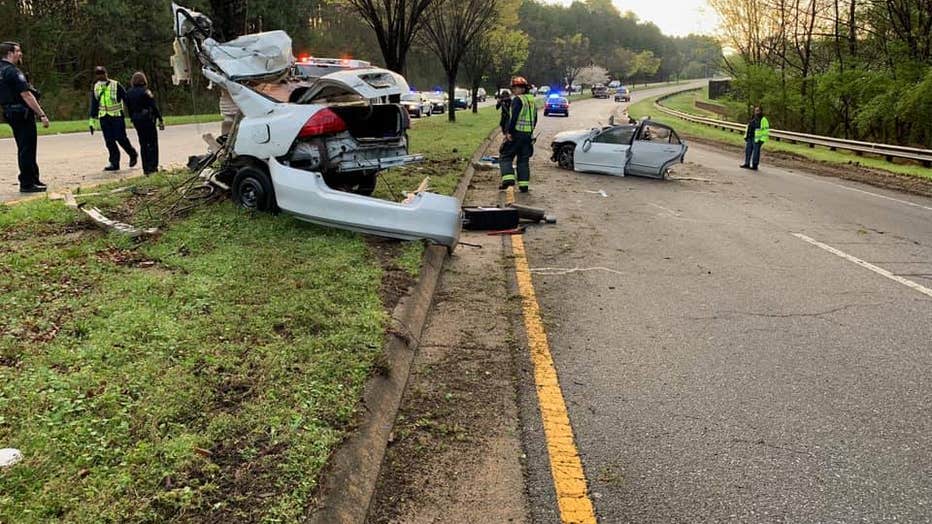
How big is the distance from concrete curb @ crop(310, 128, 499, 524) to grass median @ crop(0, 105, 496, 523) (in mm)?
68

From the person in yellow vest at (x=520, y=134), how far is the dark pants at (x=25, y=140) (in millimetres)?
6996

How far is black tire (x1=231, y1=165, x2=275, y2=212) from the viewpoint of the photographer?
678cm

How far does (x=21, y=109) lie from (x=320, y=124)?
15.7ft

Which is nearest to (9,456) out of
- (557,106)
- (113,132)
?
(113,132)

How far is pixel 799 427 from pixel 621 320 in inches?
69.4

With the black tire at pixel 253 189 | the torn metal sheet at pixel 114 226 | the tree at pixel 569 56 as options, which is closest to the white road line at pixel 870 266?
the black tire at pixel 253 189

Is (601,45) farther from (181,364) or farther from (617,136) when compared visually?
(181,364)

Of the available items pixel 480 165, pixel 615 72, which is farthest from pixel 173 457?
pixel 615 72

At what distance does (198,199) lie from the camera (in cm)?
755

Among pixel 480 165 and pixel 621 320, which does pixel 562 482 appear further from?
pixel 480 165

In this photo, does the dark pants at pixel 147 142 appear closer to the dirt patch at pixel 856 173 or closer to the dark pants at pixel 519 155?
the dark pants at pixel 519 155

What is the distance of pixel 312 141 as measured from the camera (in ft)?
20.9

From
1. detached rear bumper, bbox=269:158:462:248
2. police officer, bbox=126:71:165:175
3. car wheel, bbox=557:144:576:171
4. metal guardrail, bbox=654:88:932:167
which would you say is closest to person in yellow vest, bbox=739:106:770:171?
metal guardrail, bbox=654:88:932:167

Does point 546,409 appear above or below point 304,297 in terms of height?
below
